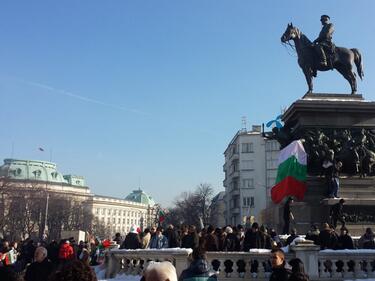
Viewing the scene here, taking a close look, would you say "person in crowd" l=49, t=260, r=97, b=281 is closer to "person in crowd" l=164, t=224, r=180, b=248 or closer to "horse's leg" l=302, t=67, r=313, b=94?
"person in crowd" l=164, t=224, r=180, b=248

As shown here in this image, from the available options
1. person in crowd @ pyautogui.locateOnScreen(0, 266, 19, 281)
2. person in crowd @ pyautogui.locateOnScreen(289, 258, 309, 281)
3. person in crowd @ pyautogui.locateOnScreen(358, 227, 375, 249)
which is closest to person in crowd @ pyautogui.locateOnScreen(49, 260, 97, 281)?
person in crowd @ pyautogui.locateOnScreen(0, 266, 19, 281)

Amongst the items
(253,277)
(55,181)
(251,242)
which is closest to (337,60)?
(251,242)

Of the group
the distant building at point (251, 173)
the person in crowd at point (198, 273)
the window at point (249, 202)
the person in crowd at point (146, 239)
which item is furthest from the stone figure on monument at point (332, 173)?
the window at point (249, 202)

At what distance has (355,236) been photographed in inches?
786

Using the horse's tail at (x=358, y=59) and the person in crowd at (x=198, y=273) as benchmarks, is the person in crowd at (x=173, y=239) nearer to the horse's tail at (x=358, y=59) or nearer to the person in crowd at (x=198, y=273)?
the person in crowd at (x=198, y=273)

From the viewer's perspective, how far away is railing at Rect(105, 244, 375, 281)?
523 inches

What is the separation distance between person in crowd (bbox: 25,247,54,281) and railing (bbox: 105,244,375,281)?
5.08m

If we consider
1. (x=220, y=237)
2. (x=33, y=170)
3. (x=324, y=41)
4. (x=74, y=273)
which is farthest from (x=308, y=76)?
(x=33, y=170)

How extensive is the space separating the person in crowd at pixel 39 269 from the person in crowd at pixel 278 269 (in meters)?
3.66

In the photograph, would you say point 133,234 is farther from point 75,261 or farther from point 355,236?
point 75,261

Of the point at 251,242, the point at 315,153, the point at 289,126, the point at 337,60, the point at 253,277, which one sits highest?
the point at 337,60

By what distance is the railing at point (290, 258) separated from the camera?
13.3 metres

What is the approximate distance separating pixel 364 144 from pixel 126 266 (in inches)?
474

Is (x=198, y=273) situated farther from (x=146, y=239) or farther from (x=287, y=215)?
(x=287, y=215)
